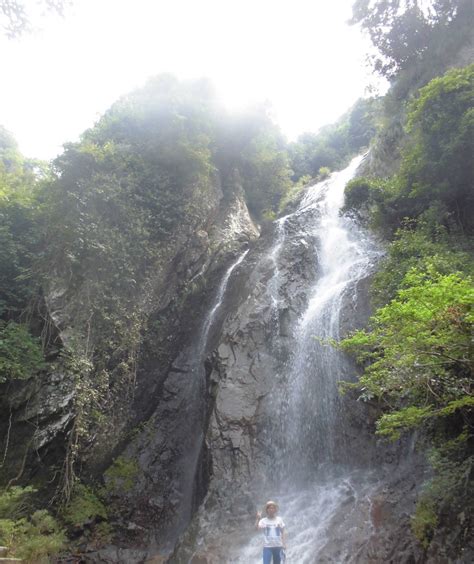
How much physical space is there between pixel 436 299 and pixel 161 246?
1040cm

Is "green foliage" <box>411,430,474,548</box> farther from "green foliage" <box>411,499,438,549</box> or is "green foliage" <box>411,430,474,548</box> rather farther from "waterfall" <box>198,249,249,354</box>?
"waterfall" <box>198,249,249,354</box>

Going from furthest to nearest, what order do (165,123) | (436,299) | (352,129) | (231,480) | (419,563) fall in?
(352,129)
(165,123)
(231,480)
(419,563)
(436,299)

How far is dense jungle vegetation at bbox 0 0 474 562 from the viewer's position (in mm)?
5344

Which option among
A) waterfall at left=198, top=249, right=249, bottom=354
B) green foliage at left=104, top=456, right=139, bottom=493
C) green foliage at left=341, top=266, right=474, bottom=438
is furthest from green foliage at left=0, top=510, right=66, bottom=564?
green foliage at left=341, top=266, right=474, bottom=438

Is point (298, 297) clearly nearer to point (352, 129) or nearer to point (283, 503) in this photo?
point (283, 503)

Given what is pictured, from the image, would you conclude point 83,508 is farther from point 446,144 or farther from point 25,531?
point 446,144

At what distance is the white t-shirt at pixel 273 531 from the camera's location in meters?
5.29

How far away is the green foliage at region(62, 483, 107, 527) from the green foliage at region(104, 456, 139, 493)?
1.51ft

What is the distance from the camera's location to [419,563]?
5305 millimetres

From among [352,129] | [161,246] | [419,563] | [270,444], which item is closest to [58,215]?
[161,246]

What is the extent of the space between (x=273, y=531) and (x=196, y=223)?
38.4 ft

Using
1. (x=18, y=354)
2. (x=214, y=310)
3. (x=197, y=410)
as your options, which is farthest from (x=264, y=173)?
(x=18, y=354)

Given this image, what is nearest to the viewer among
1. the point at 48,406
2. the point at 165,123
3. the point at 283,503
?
the point at 283,503

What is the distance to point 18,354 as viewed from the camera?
938 centimetres
